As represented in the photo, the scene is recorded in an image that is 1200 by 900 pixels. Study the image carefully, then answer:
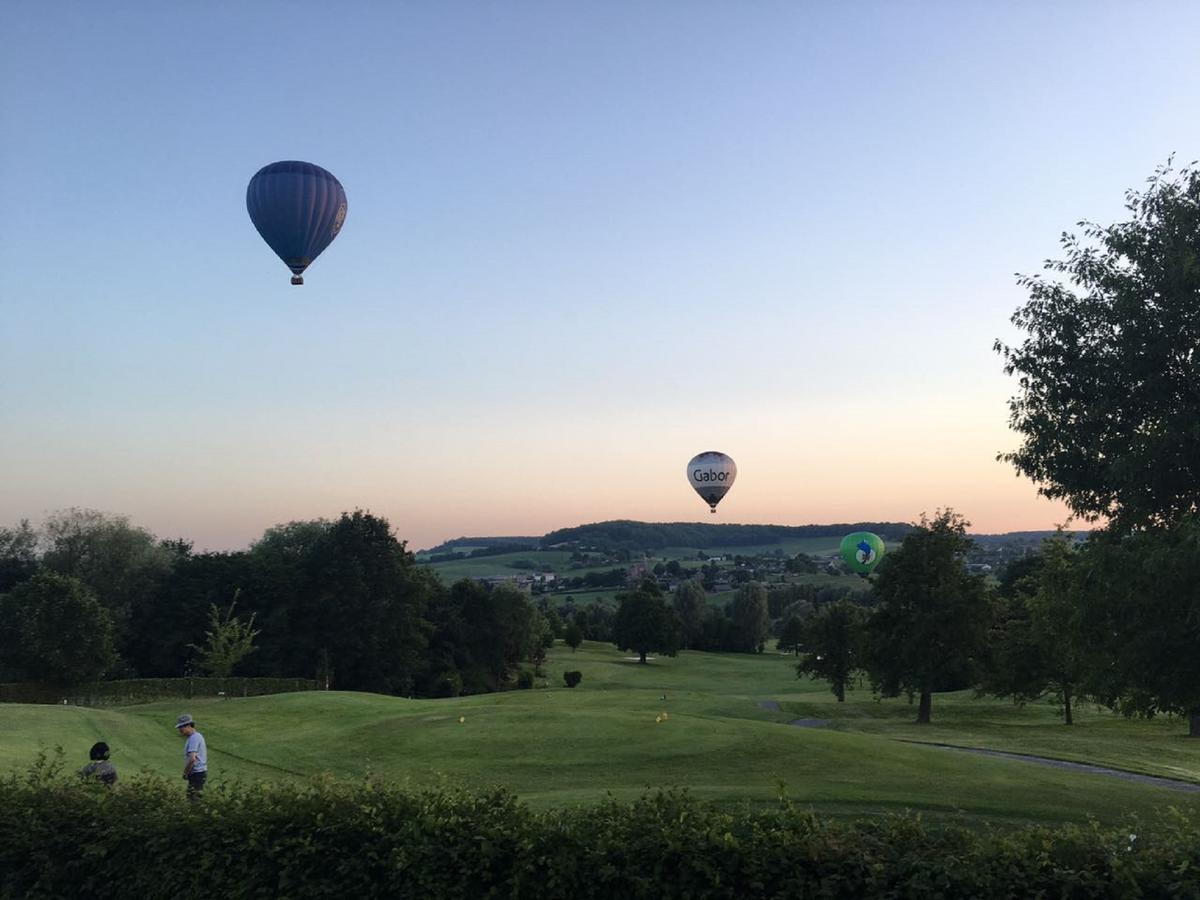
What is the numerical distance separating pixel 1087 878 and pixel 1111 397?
14118 millimetres

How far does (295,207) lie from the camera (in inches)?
1465

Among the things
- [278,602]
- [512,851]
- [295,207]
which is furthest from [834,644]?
[512,851]

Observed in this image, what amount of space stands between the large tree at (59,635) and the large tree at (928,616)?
5143 centimetres

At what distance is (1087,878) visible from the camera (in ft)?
27.1

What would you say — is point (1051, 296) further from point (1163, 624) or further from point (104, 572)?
point (104, 572)

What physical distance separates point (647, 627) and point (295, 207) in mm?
80552

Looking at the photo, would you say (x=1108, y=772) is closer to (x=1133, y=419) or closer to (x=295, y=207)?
(x=1133, y=419)

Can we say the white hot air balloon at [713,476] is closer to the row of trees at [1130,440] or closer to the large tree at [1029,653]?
the large tree at [1029,653]

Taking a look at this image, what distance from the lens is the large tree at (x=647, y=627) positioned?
10850cm

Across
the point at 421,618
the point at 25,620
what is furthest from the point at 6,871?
the point at 421,618

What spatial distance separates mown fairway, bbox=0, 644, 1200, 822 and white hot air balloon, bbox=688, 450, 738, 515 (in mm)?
27750

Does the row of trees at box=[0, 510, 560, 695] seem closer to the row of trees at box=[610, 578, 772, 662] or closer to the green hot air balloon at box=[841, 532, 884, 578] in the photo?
the row of trees at box=[610, 578, 772, 662]

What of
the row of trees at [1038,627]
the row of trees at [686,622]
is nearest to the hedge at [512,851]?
the row of trees at [1038,627]

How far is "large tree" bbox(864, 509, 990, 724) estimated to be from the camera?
1884 inches
